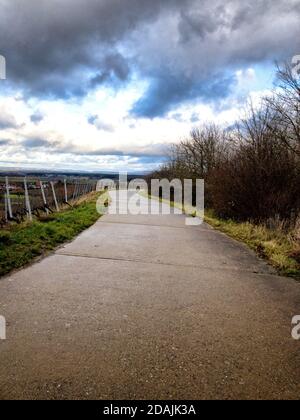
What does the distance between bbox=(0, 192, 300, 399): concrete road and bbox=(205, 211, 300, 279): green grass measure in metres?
0.53

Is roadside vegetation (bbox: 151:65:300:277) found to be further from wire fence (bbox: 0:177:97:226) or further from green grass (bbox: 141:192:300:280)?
wire fence (bbox: 0:177:97:226)

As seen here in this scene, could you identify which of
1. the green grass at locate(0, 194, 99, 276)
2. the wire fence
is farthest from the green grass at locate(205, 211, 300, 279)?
the wire fence

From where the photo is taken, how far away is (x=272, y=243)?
32.1 feet

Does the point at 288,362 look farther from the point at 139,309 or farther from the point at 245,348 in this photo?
the point at 139,309

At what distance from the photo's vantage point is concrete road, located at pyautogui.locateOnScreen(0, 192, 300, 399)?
313 centimetres

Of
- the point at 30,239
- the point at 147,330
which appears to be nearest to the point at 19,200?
the point at 30,239

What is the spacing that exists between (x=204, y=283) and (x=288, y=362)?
2.69 metres

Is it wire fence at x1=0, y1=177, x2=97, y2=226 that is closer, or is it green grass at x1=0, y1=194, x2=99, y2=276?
green grass at x1=0, y1=194, x2=99, y2=276

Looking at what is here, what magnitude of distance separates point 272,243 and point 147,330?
6.57 metres

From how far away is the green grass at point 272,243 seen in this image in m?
7.67

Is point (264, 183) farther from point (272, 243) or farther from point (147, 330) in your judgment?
point (147, 330)

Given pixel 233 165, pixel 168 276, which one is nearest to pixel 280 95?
pixel 233 165

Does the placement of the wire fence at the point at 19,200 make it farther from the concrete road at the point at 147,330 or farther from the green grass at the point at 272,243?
the green grass at the point at 272,243

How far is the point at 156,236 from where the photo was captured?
1145 centimetres
